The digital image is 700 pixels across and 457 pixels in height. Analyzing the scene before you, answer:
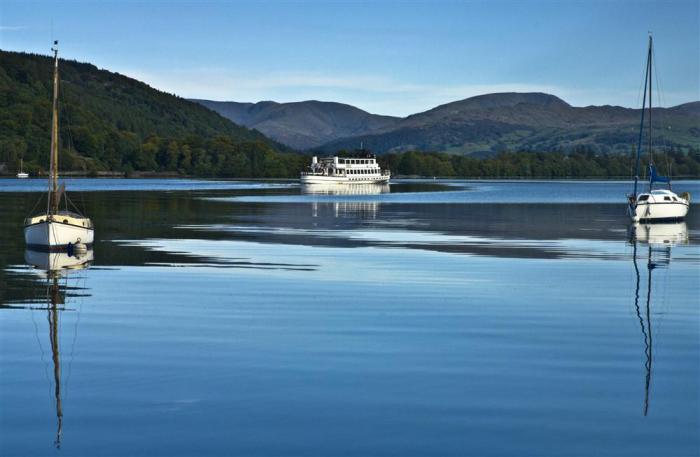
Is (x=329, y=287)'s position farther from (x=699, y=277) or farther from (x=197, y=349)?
(x=699, y=277)

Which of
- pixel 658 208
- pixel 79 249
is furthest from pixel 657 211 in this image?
pixel 79 249

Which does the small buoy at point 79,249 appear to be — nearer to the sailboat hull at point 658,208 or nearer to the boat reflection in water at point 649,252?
the boat reflection in water at point 649,252

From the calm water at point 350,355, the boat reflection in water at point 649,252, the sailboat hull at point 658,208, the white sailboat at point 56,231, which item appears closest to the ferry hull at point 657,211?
the sailboat hull at point 658,208

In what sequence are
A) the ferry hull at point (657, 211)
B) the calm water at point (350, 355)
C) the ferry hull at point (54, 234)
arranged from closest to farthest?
the calm water at point (350, 355) < the ferry hull at point (54, 234) < the ferry hull at point (657, 211)

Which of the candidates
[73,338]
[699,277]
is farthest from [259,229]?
[73,338]

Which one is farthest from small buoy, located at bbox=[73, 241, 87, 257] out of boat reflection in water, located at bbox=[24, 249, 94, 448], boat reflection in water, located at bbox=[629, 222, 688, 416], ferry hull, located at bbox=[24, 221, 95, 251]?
boat reflection in water, located at bbox=[629, 222, 688, 416]

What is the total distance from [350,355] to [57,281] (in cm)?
2049

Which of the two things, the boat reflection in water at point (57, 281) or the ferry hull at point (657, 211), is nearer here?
the boat reflection in water at point (57, 281)

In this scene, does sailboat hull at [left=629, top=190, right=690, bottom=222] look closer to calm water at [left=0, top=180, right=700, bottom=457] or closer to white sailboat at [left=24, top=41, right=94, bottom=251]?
calm water at [left=0, top=180, right=700, bottom=457]

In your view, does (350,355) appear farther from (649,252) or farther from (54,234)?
(649,252)

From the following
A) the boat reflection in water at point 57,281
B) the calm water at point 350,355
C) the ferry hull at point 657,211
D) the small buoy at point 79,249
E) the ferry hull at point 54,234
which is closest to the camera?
the calm water at point 350,355

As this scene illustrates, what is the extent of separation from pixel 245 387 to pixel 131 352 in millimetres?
5239

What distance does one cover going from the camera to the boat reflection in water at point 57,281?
21.0 metres

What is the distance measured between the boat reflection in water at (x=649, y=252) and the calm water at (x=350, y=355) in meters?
0.20
